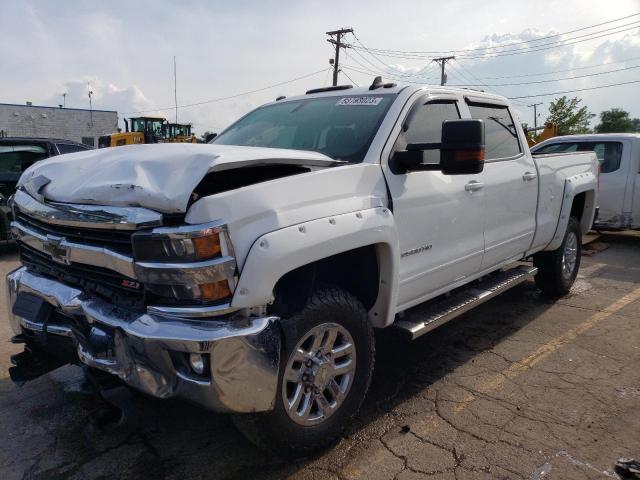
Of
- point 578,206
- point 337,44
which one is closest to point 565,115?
point 337,44

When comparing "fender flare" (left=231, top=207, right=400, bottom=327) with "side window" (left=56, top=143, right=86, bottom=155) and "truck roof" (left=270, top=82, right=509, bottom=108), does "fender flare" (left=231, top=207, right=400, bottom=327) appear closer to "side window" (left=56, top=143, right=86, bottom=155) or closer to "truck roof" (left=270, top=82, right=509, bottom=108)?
"truck roof" (left=270, top=82, right=509, bottom=108)

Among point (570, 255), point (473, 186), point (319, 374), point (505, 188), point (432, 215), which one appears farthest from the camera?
point (570, 255)

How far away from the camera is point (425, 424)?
316cm

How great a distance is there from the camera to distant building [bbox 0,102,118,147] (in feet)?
147

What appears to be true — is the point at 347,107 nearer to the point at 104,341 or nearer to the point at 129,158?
the point at 129,158

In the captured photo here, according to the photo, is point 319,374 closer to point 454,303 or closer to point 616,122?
point 454,303

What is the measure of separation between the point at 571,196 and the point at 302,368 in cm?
387

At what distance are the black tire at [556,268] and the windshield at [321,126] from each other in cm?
299

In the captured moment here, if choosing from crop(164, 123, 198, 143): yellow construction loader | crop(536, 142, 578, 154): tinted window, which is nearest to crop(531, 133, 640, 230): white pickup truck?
crop(536, 142, 578, 154): tinted window

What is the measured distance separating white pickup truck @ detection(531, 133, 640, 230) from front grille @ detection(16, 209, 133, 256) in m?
7.97

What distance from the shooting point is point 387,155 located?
3.20m

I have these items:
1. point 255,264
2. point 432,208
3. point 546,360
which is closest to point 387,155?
point 432,208

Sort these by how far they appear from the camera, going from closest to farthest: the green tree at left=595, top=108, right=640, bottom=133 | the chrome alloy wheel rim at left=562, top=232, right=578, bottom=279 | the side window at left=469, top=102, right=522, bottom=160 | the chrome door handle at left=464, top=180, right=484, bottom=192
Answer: the chrome door handle at left=464, top=180, right=484, bottom=192 < the side window at left=469, top=102, right=522, bottom=160 < the chrome alloy wheel rim at left=562, top=232, right=578, bottom=279 < the green tree at left=595, top=108, right=640, bottom=133

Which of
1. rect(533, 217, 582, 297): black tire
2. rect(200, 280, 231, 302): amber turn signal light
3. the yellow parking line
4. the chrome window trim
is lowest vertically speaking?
the yellow parking line
